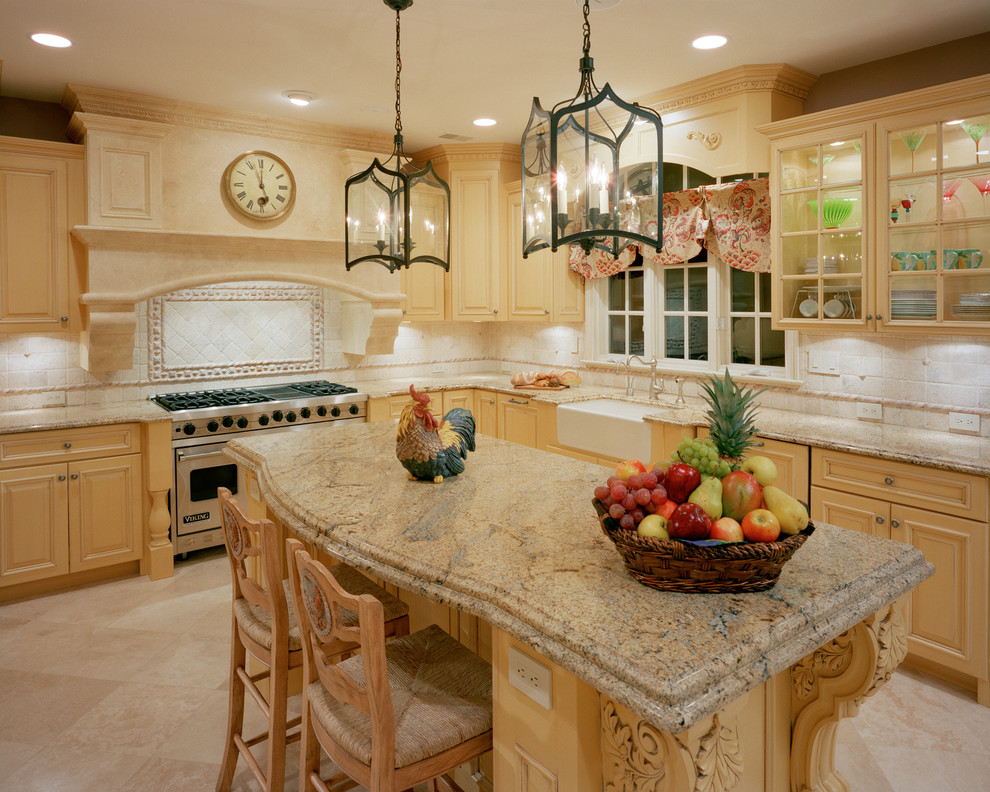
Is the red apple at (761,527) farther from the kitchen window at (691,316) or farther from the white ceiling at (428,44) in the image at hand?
the kitchen window at (691,316)

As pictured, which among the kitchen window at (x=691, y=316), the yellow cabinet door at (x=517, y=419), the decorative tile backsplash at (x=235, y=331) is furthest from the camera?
the yellow cabinet door at (x=517, y=419)

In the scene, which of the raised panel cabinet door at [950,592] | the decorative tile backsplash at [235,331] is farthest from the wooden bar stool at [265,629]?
the decorative tile backsplash at [235,331]

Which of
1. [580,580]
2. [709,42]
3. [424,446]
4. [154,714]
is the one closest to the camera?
[580,580]

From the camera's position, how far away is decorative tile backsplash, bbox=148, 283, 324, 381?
469cm

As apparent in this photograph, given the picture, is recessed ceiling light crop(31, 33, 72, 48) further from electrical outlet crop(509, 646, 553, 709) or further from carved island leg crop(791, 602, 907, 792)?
carved island leg crop(791, 602, 907, 792)

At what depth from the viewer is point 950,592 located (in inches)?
110

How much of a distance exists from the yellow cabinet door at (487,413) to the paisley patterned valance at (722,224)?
4.95ft

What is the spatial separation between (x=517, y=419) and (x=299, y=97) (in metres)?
2.53

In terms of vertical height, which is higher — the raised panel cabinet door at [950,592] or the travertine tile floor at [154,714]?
the raised panel cabinet door at [950,592]

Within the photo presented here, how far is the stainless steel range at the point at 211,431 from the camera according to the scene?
4242 millimetres

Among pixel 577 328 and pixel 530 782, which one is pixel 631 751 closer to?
pixel 530 782

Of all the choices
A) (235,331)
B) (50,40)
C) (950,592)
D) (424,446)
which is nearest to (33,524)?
(235,331)

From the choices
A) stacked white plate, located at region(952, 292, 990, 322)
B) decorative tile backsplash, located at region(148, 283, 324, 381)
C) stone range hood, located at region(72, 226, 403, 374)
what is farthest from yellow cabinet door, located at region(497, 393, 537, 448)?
stacked white plate, located at region(952, 292, 990, 322)

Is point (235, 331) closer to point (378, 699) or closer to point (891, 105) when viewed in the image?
point (378, 699)
